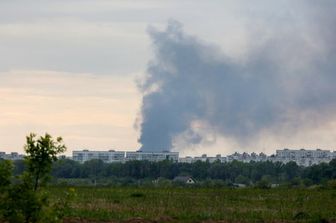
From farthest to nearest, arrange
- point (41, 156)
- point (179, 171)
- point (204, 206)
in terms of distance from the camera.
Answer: point (179, 171)
point (204, 206)
point (41, 156)

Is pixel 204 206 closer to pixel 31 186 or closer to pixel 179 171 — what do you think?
pixel 31 186

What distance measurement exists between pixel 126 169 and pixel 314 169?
36128 mm

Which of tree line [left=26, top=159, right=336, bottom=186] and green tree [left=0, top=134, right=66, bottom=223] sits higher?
tree line [left=26, top=159, right=336, bottom=186]

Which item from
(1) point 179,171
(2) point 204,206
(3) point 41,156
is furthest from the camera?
(1) point 179,171

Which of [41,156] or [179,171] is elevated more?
[179,171]

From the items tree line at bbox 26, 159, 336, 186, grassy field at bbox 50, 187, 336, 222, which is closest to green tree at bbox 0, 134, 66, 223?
grassy field at bbox 50, 187, 336, 222

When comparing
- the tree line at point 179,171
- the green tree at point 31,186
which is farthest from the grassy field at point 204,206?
the tree line at point 179,171

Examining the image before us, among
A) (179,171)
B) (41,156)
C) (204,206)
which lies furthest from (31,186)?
(179,171)

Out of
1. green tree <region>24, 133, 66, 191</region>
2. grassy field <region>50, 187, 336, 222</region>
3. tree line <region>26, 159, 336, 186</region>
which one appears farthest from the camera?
tree line <region>26, 159, 336, 186</region>

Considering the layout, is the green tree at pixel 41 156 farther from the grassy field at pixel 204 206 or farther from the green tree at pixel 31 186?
the grassy field at pixel 204 206

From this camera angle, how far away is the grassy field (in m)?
32.3

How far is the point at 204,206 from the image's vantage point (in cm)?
3800

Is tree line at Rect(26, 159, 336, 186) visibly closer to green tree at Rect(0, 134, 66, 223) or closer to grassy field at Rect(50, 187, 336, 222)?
grassy field at Rect(50, 187, 336, 222)

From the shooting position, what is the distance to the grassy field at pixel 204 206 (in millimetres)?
32344
